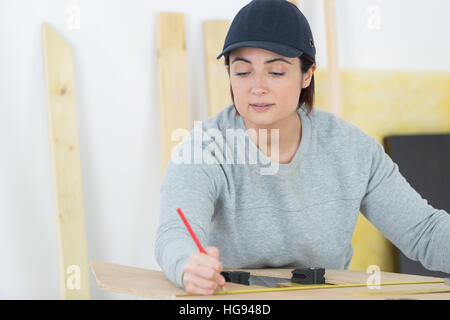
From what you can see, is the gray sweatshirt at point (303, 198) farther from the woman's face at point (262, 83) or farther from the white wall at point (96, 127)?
the white wall at point (96, 127)

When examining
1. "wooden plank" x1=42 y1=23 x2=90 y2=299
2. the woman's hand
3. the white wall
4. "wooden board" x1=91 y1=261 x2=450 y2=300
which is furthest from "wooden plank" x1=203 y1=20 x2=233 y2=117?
the woman's hand

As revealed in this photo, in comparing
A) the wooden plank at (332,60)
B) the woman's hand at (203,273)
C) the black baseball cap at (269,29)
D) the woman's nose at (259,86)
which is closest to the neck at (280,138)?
the woman's nose at (259,86)

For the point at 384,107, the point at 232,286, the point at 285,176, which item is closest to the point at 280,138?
the point at 285,176

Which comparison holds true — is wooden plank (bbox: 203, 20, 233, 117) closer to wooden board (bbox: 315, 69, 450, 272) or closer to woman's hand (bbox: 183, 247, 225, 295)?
wooden board (bbox: 315, 69, 450, 272)

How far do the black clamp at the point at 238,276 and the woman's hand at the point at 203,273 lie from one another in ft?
0.43

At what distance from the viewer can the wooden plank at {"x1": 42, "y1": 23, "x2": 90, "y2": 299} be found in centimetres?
230

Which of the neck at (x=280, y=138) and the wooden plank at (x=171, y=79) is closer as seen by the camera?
the neck at (x=280, y=138)

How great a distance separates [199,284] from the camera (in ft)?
3.34

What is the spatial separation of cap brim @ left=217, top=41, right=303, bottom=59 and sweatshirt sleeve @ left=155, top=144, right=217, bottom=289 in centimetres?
28

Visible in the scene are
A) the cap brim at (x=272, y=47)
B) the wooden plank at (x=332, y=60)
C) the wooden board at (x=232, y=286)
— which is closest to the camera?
the wooden board at (x=232, y=286)

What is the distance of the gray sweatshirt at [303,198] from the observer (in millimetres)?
1435

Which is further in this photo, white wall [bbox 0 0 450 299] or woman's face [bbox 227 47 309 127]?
white wall [bbox 0 0 450 299]

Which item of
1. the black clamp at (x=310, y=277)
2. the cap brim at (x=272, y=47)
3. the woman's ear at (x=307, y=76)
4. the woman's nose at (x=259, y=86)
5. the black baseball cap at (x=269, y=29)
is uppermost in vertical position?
the black baseball cap at (x=269, y=29)
